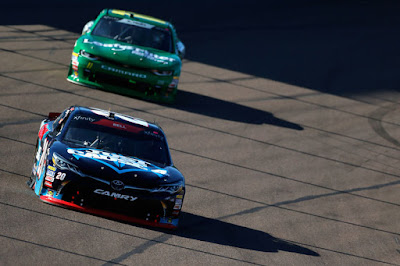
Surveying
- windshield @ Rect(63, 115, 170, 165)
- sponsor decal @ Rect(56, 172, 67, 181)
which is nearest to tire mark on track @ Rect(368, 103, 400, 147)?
windshield @ Rect(63, 115, 170, 165)

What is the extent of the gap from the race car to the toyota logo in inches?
269

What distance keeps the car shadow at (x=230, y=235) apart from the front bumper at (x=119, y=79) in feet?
19.0

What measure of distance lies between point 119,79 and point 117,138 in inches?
232

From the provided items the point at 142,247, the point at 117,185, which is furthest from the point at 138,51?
the point at 142,247

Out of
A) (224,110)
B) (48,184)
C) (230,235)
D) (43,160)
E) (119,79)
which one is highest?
(43,160)

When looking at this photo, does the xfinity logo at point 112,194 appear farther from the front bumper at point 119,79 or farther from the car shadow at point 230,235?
the front bumper at point 119,79

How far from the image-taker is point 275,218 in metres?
11.1

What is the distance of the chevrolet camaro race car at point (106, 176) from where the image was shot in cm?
893

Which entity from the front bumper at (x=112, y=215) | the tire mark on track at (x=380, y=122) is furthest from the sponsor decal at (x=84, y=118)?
the tire mark on track at (x=380, y=122)

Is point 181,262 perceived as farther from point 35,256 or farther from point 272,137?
point 272,137

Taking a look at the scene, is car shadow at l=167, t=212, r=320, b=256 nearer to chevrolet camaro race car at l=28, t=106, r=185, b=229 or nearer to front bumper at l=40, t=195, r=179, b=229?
front bumper at l=40, t=195, r=179, b=229

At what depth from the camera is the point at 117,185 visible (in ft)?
29.4

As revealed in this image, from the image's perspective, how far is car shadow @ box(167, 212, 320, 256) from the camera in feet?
31.3

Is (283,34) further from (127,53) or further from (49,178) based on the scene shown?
(49,178)
